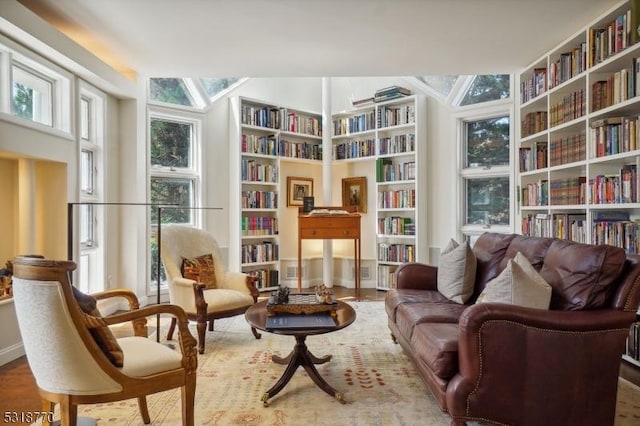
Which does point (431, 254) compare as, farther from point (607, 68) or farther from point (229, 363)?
point (229, 363)

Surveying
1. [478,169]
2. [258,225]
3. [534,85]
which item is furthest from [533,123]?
[258,225]

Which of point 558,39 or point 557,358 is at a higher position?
point 558,39

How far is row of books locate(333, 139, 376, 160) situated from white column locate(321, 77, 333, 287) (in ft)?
1.10

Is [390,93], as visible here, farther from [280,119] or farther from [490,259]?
[490,259]

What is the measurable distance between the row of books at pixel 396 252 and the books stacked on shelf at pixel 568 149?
2.14 metres

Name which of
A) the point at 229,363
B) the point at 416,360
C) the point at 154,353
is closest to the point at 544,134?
the point at 416,360

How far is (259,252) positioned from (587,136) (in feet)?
13.1

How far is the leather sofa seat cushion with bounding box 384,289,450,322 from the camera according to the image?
3.02 metres

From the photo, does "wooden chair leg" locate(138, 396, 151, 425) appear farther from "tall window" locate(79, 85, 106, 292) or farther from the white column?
the white column

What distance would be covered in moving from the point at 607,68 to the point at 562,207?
1.19 metres

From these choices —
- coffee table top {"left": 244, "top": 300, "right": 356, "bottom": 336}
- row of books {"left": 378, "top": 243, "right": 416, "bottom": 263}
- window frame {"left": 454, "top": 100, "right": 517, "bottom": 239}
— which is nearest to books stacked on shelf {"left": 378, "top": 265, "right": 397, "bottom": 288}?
row of books {"left": 378, "top": 243, "right": 416, "bottom": 263}

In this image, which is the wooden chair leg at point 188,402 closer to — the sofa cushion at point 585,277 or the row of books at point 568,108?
the sofa cushion at point 585,277

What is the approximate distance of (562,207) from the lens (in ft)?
12.2

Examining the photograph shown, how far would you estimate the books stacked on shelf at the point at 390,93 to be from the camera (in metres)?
5.59
